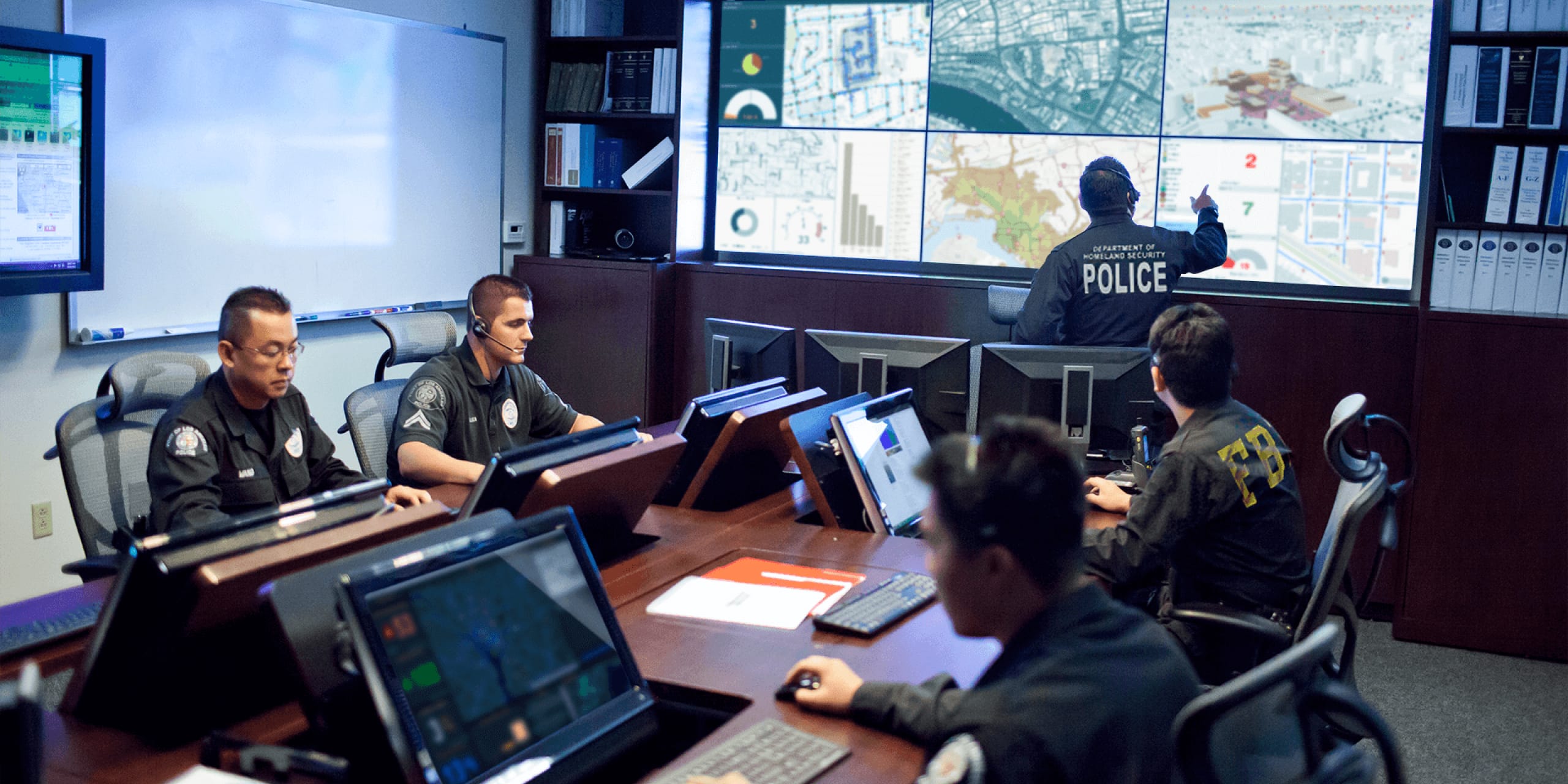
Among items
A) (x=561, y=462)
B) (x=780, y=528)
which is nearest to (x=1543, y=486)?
(x=780, y=528)

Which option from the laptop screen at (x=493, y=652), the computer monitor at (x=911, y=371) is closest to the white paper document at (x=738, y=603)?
the laptop screen at (x=493, y=652)

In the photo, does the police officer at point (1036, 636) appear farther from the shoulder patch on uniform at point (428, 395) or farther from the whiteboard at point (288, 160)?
the whiteboard at point (288, 160)

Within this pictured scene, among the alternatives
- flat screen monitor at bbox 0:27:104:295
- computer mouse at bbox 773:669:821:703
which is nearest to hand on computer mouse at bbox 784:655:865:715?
computer mouse at bbox 773:669:821:703

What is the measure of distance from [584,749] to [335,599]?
0.36 meters

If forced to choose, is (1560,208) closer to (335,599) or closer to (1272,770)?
(1272,770)

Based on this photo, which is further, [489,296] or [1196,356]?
[489,296]

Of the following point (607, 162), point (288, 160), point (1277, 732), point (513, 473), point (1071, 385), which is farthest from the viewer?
point (607, 162)

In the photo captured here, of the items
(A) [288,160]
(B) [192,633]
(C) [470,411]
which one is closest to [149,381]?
(C) [470,411]

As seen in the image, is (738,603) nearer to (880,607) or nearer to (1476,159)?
(880,607)

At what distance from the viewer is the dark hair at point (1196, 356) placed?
271cm

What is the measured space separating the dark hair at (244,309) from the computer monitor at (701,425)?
36.6 inches

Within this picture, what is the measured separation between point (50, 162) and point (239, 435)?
4.62 feet

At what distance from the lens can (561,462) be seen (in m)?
2.27

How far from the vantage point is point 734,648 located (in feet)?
6.88
